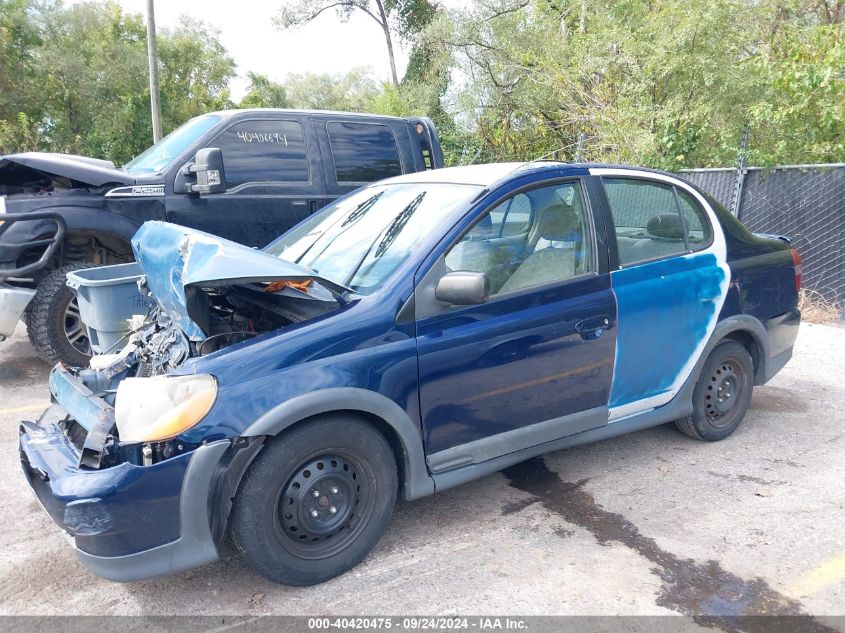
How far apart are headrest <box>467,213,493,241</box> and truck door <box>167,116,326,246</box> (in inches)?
134

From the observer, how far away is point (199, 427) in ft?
8.29

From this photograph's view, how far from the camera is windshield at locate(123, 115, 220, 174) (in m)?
6.11

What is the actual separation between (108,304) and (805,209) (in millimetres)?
8173

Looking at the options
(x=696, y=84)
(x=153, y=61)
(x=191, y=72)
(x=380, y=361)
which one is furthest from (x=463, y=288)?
(x=191, y=72)

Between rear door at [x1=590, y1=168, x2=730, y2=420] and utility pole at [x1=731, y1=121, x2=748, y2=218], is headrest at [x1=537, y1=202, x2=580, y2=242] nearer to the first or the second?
rear door at [x1=590, y1=168, x2=730, y2=420]

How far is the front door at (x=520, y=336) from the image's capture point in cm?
308

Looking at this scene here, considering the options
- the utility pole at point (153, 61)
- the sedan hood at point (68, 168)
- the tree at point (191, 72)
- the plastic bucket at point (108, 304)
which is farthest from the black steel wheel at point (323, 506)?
the tree at point (191, 72)

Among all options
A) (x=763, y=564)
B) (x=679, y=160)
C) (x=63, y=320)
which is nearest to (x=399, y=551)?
(x=763, y=564)

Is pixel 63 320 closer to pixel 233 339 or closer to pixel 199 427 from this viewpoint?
pixel 233 339

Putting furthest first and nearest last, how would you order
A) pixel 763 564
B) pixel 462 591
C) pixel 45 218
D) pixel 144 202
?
pixel 144 202 < pixel 45 218 < pixel 763 564 < pixel 462 591

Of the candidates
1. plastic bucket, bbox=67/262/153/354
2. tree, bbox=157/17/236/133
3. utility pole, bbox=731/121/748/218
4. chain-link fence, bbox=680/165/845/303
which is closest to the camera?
plastic bucket, bbox=67/262/153/354

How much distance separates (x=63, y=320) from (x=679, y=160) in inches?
331

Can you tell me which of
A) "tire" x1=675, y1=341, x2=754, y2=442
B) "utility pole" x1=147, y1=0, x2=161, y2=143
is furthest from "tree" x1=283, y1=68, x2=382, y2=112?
"tire" x1=675, y1=341, x2=754, y2=442

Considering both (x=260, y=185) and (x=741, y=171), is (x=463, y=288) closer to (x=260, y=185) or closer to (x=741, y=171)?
(x=260, y=185)
